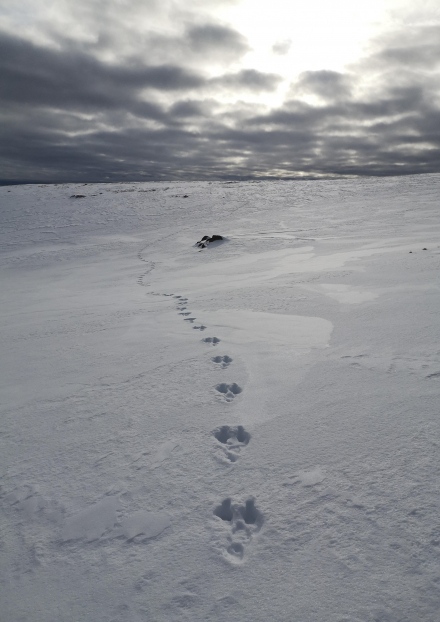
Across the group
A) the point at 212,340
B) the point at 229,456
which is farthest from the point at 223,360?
the point at 229,456

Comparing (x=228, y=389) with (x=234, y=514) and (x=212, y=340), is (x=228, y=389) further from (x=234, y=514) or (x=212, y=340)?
(x=234, y=514)

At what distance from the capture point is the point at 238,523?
1873 millimetres

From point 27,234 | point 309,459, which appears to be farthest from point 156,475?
point 27,234

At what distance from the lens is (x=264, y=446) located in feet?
7.69

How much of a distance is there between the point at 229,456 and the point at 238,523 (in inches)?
18.5

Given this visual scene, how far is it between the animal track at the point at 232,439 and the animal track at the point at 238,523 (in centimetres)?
35

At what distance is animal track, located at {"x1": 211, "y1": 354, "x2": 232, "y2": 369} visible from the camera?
354cm

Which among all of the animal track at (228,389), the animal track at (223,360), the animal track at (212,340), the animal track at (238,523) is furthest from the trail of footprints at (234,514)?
the animal track at (212,340)

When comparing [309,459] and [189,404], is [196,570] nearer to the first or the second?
[309,459]

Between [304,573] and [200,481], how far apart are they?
734mm

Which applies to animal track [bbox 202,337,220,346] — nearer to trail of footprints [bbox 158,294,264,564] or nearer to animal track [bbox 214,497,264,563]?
trail of footprints [bbox 158,294,264,564]

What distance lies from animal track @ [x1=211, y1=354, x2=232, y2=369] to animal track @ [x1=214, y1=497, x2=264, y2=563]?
1619mm

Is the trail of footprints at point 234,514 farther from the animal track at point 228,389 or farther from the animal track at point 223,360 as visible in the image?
the animal track at point 223,360

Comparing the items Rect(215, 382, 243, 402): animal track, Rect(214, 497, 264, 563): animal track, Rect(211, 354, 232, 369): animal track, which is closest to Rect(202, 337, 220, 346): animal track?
Rect(211, 354, 232, 369): animal track
